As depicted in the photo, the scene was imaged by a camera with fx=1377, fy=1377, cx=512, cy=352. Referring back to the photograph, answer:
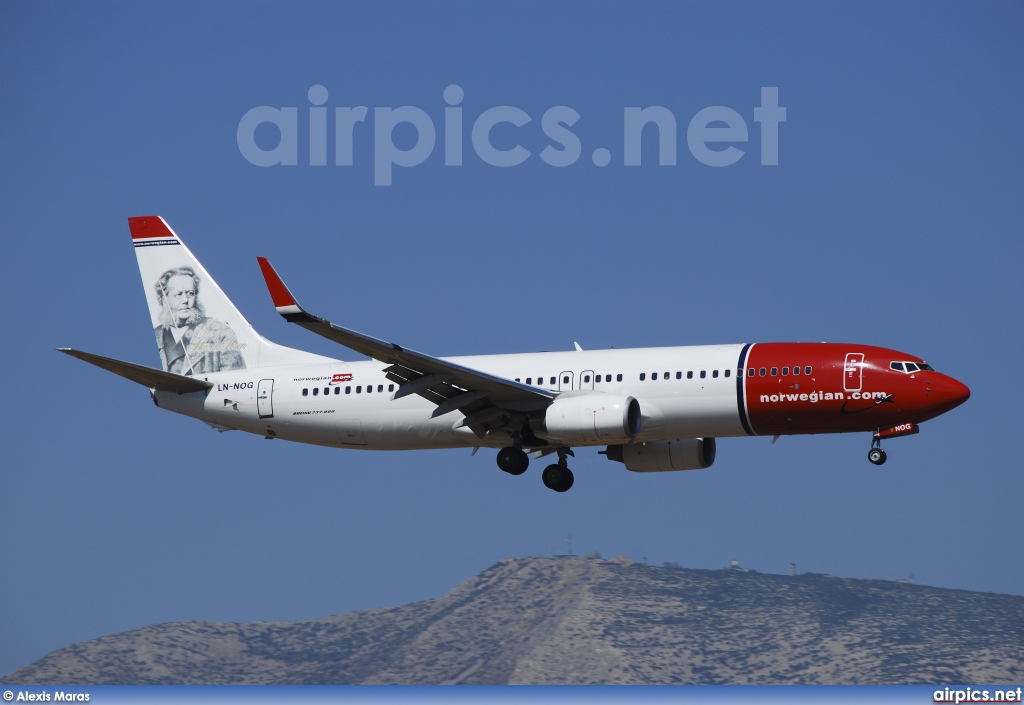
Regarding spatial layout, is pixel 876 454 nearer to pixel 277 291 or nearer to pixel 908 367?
pixel 908 367

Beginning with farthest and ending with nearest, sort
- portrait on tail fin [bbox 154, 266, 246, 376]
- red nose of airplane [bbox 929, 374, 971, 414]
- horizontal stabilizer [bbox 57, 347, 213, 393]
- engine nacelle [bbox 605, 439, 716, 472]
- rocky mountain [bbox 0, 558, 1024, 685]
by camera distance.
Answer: rocky mountain [bbox 0, 558, 1024, 685], portrait on tail fin [bbox 154, 266, 246, 376], engine nacelle [bbox 605, 439, 716, 472], horizontal stabilizer [bbox 57, 347, 213, 393], red nose of airplane [bbox 929, 374, 971, 414]

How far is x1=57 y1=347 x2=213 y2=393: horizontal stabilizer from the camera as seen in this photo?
151ft

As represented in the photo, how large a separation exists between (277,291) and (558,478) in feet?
45.6

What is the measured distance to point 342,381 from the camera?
156ft

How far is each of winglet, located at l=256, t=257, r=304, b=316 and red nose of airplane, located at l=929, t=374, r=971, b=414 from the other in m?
19.4

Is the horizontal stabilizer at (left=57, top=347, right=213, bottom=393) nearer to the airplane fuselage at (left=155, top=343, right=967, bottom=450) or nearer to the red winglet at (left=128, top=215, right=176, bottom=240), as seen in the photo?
the airplane fuselage at (left=155, top=343, right=967, bottom=450)

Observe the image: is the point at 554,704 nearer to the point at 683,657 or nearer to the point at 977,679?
the point at 977,679

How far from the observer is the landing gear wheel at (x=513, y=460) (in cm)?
4631

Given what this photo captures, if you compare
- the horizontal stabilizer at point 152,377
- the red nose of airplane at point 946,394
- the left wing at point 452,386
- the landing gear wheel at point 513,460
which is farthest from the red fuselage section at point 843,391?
the horizontal stabilizer at point 152,377

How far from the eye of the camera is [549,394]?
4428 centimetres

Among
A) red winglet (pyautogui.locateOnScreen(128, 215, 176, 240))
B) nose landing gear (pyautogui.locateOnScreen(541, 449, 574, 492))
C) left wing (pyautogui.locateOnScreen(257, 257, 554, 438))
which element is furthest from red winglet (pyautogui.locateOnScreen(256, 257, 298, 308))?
red winglet (pyautogui.locateOnScreen(128, 215, 176, 240))

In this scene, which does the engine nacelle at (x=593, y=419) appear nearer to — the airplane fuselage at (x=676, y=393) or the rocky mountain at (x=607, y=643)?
the airplane fuselage at (x=676, y=393)

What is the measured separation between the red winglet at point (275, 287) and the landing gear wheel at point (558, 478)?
13597 mm

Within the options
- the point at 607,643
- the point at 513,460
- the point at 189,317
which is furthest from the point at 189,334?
the point at 607,643
